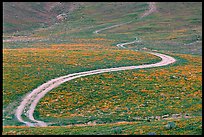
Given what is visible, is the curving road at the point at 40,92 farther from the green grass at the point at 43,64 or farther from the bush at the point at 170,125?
the bush at the point at 170,125

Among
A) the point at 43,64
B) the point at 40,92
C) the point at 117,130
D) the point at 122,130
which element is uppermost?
the point at 43,64

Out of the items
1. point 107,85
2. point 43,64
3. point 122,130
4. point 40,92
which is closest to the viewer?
point 122,130

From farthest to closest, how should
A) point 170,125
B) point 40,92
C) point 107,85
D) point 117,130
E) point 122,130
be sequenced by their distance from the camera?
point 107,85, point 40,92, point 170,125, point 122,130, point 117,130

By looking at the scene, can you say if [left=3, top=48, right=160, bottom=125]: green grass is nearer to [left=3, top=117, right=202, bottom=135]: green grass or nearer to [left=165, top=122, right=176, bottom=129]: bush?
[left=3, top=117, right=202, bottom=135]: green grass

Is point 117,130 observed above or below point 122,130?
above

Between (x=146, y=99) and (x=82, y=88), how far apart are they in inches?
314

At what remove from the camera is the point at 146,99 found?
42.9 meters

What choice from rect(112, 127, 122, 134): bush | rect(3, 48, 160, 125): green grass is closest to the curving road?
rect(3, 48, 160, 125): green grass

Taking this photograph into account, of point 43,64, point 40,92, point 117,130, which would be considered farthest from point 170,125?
point 43,64

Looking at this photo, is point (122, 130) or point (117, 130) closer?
point (117, 130)

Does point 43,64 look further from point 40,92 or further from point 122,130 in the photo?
point 122,130

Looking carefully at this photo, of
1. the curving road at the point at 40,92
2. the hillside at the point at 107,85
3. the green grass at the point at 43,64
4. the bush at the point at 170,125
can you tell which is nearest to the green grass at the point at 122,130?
the hillside at the point at 107,85

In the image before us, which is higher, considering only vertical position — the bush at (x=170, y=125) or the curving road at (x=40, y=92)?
the curving road at (x=40, y=92)

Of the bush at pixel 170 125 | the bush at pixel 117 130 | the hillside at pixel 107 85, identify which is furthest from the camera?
the hillside at pixel 107 85
